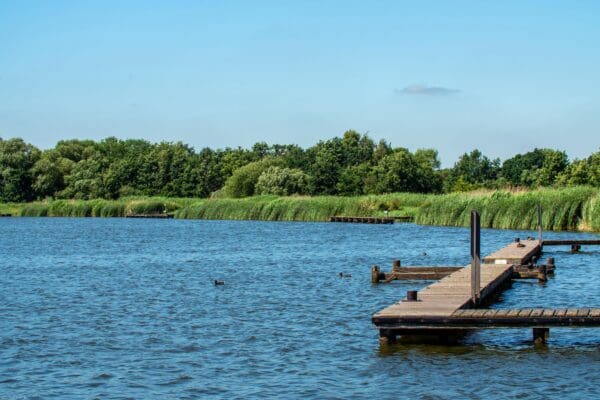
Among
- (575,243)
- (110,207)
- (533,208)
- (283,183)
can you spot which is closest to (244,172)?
(283,183)

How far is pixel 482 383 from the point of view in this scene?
51.5 feet

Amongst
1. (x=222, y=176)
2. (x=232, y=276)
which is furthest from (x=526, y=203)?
(x=222, y=176)

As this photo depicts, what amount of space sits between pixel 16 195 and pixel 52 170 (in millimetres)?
5724

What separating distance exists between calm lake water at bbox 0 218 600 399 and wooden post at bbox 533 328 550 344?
23cm

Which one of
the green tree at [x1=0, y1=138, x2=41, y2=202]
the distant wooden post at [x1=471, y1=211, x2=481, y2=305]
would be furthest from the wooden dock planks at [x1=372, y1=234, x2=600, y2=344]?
the green tree at [x1=0, y1=138, x2=41, y2=202]

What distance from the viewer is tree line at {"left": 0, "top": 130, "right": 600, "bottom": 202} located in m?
110

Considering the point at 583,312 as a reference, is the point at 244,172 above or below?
above

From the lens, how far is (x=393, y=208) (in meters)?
85.0

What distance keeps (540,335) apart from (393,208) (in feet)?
219

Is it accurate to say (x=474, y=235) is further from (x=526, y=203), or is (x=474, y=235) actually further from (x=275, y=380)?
(x=526, y=203)

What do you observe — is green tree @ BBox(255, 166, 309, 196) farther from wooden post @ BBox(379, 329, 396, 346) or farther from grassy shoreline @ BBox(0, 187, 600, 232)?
wooden post @ BBox(379, 329, 396, 346)

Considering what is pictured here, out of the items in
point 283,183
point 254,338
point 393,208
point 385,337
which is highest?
point 283,183

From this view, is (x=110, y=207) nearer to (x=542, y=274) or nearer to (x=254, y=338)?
(x=542, y=274)

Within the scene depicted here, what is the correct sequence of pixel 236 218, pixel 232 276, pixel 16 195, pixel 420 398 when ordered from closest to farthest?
pixel 420 398 → pixel 232 276 → pixel 236 218 → pixel 16 195
